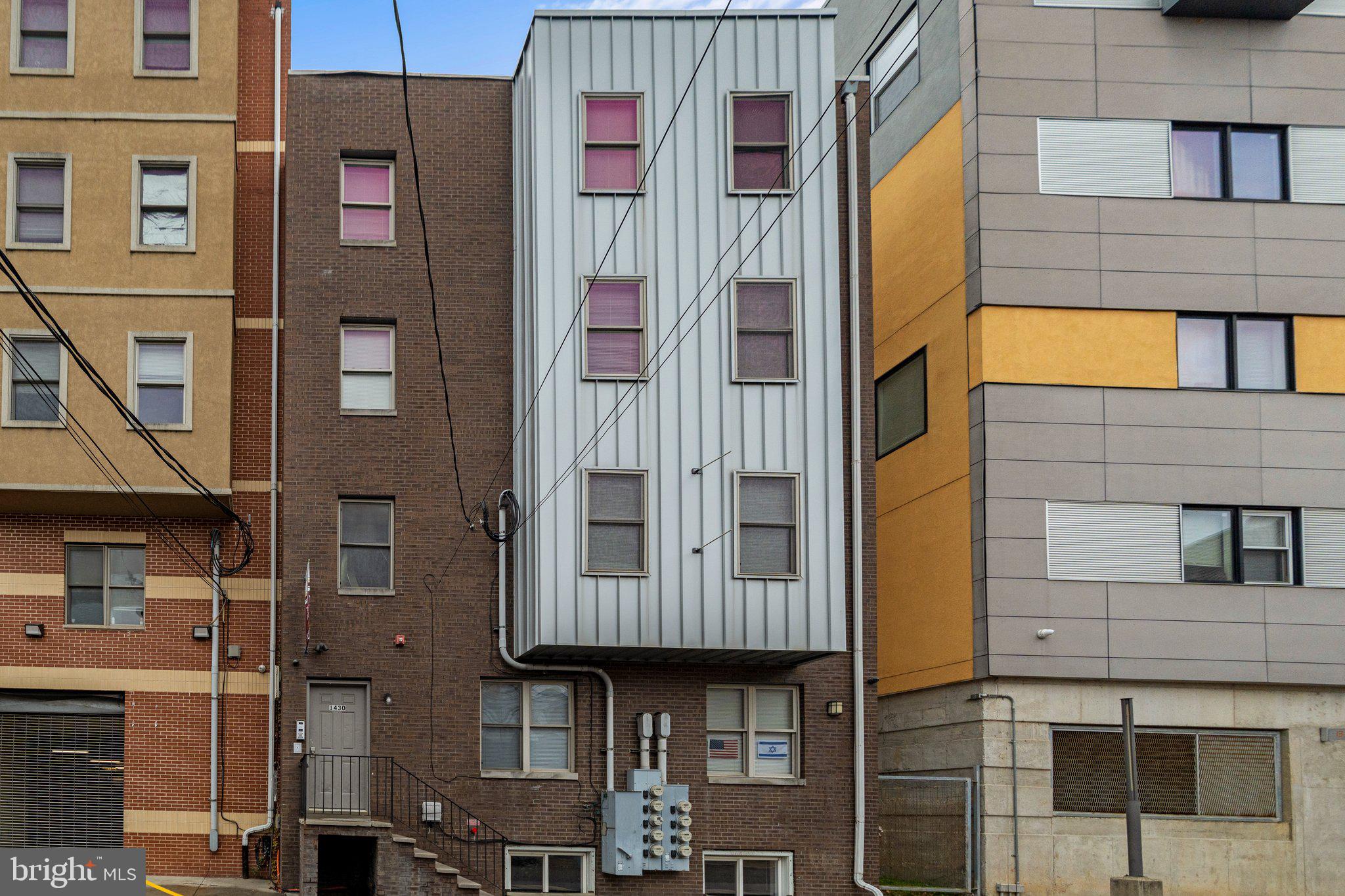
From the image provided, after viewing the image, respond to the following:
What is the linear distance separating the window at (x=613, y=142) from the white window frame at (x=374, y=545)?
19.5 ft

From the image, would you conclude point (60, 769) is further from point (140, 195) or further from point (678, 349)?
point (678, 349)

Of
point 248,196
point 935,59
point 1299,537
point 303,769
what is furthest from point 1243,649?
point 248,196

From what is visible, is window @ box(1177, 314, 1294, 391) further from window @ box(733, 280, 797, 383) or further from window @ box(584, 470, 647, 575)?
window @ box(584, 470, 647, 575)

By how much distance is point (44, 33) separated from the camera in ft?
82.8

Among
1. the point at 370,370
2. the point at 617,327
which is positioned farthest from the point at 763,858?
the point at 370,370

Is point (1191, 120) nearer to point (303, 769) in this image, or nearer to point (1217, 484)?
point (1217, 484)

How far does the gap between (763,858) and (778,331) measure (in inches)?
317

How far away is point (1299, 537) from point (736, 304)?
1011 cm

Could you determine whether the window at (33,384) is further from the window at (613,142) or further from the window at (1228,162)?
the window at (1228,162)

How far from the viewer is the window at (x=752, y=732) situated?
2364cm

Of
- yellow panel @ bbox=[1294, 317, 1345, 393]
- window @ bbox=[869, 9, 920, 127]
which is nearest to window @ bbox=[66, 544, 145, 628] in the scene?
window @ bbox=[869, 9, 920, 127]

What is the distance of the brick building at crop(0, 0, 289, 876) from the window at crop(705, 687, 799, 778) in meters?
7.30

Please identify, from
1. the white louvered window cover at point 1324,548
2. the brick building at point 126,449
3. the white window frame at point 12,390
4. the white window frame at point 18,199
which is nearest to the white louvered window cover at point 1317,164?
the white louvered window cover at point 1324,548

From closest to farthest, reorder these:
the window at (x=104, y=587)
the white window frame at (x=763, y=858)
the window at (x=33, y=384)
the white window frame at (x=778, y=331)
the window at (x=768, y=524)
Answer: the window at (x=768, y=524)
the white window frame at (x=763, y=858)
the white window frame at (x=778, y=331)
the window at (x=33, y=384)
the window at (x=104, y=587)
